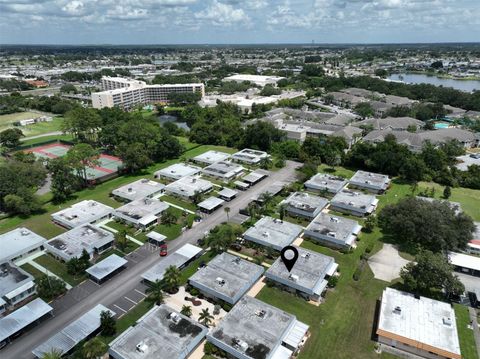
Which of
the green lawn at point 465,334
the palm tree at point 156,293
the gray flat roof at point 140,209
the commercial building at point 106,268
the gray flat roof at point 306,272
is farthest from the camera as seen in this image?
the gray flat roof at point 140,209

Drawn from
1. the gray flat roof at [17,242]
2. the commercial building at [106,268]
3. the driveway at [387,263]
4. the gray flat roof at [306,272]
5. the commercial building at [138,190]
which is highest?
the commercial building at [138,190]

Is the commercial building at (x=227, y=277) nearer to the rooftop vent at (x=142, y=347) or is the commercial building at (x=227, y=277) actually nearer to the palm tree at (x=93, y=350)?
the rooftop vent at (x=142, y=347)

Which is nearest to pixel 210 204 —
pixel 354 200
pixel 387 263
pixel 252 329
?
pixel 354 200

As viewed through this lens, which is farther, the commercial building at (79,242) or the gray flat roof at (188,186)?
the gray flat roof at (188,186)

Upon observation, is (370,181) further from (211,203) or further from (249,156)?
(211,203)

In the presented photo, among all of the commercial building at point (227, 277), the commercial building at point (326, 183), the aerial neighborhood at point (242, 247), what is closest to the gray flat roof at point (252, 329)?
A: the aerial neighborhood at point (242, 247)

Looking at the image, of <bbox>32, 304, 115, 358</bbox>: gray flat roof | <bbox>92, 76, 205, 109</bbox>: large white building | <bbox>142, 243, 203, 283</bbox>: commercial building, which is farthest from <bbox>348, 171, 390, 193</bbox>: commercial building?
<bbox>92, 76, 205, 109</bbox>: large white building

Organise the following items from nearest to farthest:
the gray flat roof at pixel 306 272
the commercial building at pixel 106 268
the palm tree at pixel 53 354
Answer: the palm tree at pixel 53 354 < the gray flat roof at pixel 306 272 < the commercial building at pixel 106 268
